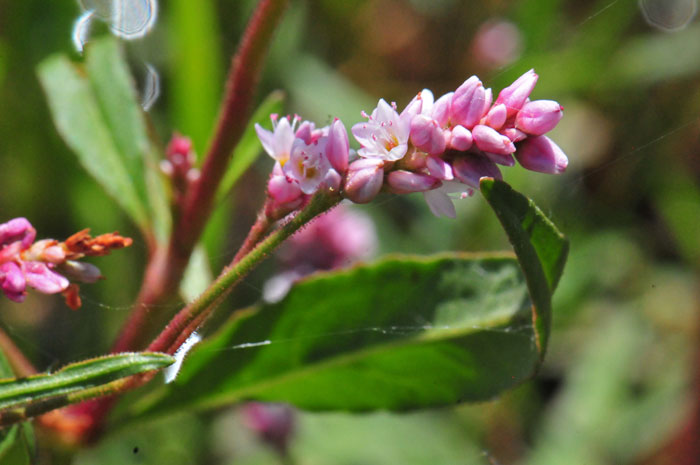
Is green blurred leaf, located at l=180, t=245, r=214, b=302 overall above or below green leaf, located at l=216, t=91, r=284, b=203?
below

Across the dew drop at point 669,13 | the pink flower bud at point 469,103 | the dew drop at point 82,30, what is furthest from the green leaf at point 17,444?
the dew drop at point 669,13

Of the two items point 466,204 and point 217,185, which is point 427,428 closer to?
point 466,204

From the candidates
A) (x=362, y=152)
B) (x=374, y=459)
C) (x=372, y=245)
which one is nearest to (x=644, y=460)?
(x=374, y=459)

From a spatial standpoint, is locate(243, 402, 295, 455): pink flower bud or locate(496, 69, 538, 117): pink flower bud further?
locate(243, 402, 295, 455): pink flower bud

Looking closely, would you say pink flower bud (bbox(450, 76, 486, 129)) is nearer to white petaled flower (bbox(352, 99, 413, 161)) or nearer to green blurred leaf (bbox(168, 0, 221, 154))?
white petaled flower (bbox(352, 99, 413, 161))

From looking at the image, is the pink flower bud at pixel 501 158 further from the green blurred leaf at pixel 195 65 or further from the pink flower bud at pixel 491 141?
the green blurred leaf at pixel 195 65

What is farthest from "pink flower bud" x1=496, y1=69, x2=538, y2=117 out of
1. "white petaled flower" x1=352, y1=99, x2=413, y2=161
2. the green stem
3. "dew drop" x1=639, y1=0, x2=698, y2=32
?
"dew drop" x1=639, y1=0, x2=698, y2=32
